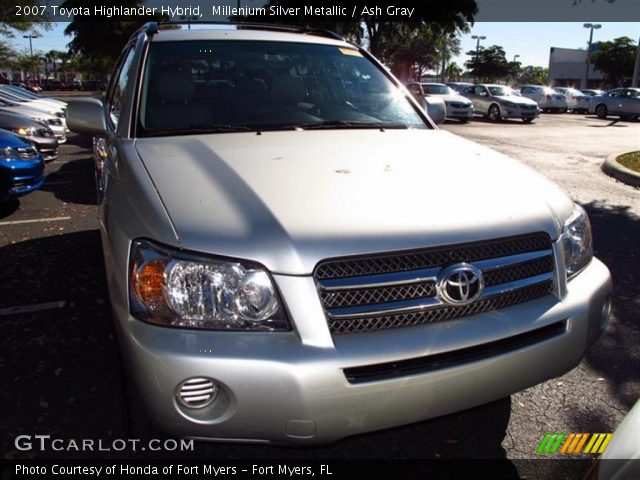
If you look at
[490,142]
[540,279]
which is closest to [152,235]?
[540,279]

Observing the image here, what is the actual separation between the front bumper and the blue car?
516 centimetres

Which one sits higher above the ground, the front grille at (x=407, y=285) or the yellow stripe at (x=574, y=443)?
the front grille at (x=407, y=285)

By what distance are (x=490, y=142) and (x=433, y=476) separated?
41.5 ft

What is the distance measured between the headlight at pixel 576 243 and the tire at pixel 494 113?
21.0 meters

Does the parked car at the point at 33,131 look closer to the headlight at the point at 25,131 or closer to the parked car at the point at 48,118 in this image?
the headlight at the point at 25,131

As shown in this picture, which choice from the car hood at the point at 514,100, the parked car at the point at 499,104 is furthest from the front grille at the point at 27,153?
the car hood at the point at 514,100

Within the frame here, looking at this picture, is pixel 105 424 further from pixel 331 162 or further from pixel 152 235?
pixel 331 162

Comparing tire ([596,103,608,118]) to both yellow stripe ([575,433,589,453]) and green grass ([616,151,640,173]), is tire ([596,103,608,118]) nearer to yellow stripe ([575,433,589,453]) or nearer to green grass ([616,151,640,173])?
green grass ([616,151,640,173])

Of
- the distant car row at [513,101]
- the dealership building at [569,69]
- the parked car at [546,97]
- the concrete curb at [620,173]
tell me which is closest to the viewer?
the concrete curb at [620,173]

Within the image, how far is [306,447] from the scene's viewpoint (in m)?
1.76

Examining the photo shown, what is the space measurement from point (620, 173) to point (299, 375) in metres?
8.86

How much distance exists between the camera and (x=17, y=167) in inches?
243

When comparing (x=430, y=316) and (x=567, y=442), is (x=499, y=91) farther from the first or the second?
(x=430, y=316)

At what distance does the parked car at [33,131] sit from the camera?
9180 millimetres
